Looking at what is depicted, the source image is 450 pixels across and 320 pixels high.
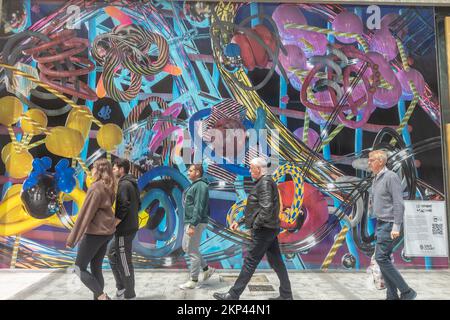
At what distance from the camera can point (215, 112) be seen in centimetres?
627

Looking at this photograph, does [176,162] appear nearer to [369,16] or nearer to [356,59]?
[356,59]

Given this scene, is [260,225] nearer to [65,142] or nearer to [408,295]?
[408,295]

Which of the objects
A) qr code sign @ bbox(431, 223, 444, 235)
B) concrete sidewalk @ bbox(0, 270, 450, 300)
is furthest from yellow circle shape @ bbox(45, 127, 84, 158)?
qr code sign @ bbox(431, 223, 444, 235)

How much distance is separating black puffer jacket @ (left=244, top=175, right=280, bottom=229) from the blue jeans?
1.24 metres

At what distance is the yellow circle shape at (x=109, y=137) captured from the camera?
6133 millimetres

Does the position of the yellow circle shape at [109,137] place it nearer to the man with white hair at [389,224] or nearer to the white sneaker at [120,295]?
the white sneaker at [120,295]

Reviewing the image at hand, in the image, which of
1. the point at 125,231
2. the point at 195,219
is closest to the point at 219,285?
the point at 195,219

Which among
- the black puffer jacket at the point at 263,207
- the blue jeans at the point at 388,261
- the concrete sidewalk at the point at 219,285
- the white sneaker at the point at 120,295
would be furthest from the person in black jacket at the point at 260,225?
the white sneaker at the point at 120,295

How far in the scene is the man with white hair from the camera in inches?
154

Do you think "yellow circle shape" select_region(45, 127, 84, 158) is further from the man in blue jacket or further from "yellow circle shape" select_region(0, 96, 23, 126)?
the man in blue jacket

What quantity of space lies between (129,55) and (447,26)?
6.23 m

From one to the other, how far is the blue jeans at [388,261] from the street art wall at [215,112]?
2083 mm

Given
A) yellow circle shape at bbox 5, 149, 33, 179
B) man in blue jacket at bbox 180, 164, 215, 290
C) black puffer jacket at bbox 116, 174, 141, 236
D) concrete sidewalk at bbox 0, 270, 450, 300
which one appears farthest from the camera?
yellow circle shape at bbox 5, 149, 33, 179
